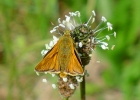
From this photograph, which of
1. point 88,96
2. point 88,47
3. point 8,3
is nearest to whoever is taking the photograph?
point 88,47

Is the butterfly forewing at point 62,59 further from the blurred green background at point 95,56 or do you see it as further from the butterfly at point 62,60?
the blurred green background at point 95,56

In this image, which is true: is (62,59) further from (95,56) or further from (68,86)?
(95,56)

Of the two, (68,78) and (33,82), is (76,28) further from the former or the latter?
(33,82)

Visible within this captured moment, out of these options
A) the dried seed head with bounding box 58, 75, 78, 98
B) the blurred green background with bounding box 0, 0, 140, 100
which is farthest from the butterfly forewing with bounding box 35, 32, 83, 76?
the blurred green background with bounding box 0, 0, 140, 100

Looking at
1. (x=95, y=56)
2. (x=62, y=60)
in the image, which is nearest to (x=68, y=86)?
(x=62, y=60)

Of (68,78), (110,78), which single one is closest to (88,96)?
(110,78)

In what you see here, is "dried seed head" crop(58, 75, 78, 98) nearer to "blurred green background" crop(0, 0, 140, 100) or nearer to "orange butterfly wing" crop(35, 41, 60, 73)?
"orange butterfly wing" crop(35, 41, 60, 73)
